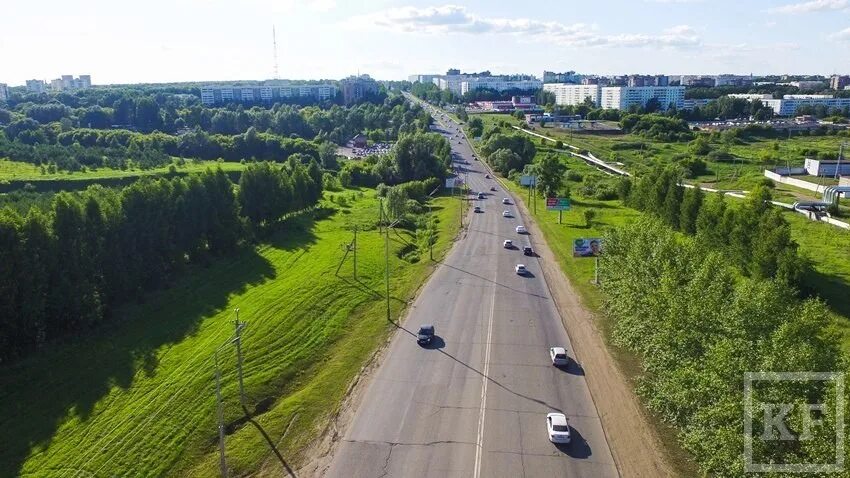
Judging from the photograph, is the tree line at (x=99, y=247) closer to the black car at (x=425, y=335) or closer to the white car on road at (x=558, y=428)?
the black car at (x=425, y=335)

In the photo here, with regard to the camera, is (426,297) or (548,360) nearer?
(548,360)

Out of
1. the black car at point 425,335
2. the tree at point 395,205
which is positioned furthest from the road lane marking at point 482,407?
the tree at point 395,205

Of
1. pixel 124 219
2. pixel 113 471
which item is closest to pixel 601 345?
pixel 113 471

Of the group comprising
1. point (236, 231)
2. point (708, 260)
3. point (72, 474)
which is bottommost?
point (72, 474)

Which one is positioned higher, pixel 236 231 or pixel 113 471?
pixel 236 231

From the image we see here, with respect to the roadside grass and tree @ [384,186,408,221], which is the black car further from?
tree @ [384,186,408,221]

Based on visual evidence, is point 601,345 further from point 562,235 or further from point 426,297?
point 562,235

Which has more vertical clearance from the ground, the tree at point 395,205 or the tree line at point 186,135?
the tree line at point 186,135

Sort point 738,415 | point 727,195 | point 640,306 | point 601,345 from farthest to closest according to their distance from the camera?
point 727,195
point 601,345
point 640,306
point 738,415
